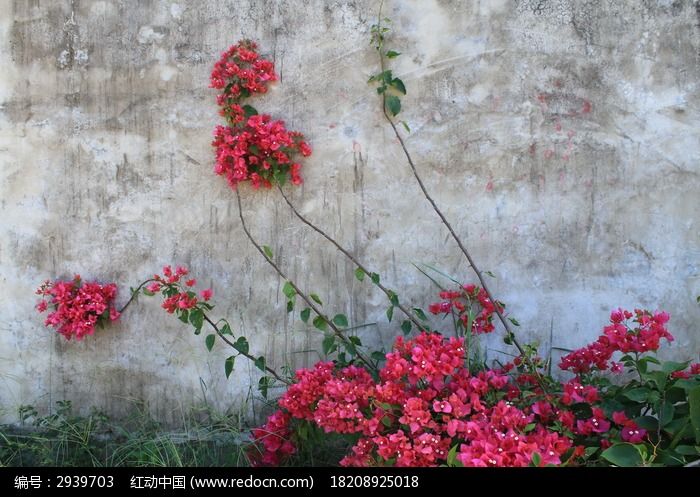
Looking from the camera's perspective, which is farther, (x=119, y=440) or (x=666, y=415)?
(x=119, y=440)

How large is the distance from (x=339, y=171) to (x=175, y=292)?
2.71 feet

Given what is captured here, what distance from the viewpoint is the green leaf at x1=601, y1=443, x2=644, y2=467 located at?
1.98 metres

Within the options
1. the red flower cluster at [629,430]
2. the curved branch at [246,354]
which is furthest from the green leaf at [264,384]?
the red flower cluster at [629,430]

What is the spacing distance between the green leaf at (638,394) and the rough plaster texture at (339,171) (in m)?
0.69

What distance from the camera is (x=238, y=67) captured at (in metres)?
2.91

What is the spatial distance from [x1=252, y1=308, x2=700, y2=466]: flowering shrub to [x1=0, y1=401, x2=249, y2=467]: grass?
A: 0.54 metres

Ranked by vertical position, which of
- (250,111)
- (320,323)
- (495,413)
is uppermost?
(250,111)

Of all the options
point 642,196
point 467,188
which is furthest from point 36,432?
point 642,196

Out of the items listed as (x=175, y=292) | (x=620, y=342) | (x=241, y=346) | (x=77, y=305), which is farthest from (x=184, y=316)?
(x=620, y=342)

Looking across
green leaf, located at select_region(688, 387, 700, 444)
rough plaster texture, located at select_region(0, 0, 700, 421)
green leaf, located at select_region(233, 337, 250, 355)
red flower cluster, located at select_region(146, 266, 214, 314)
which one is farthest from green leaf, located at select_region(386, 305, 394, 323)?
green leaf, located at select_region(688, 387, 700, 444)

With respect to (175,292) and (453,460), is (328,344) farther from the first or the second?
(453,460)

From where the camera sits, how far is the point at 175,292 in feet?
9.20

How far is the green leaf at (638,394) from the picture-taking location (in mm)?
2143

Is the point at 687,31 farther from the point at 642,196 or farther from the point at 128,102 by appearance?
the point at 128,102
